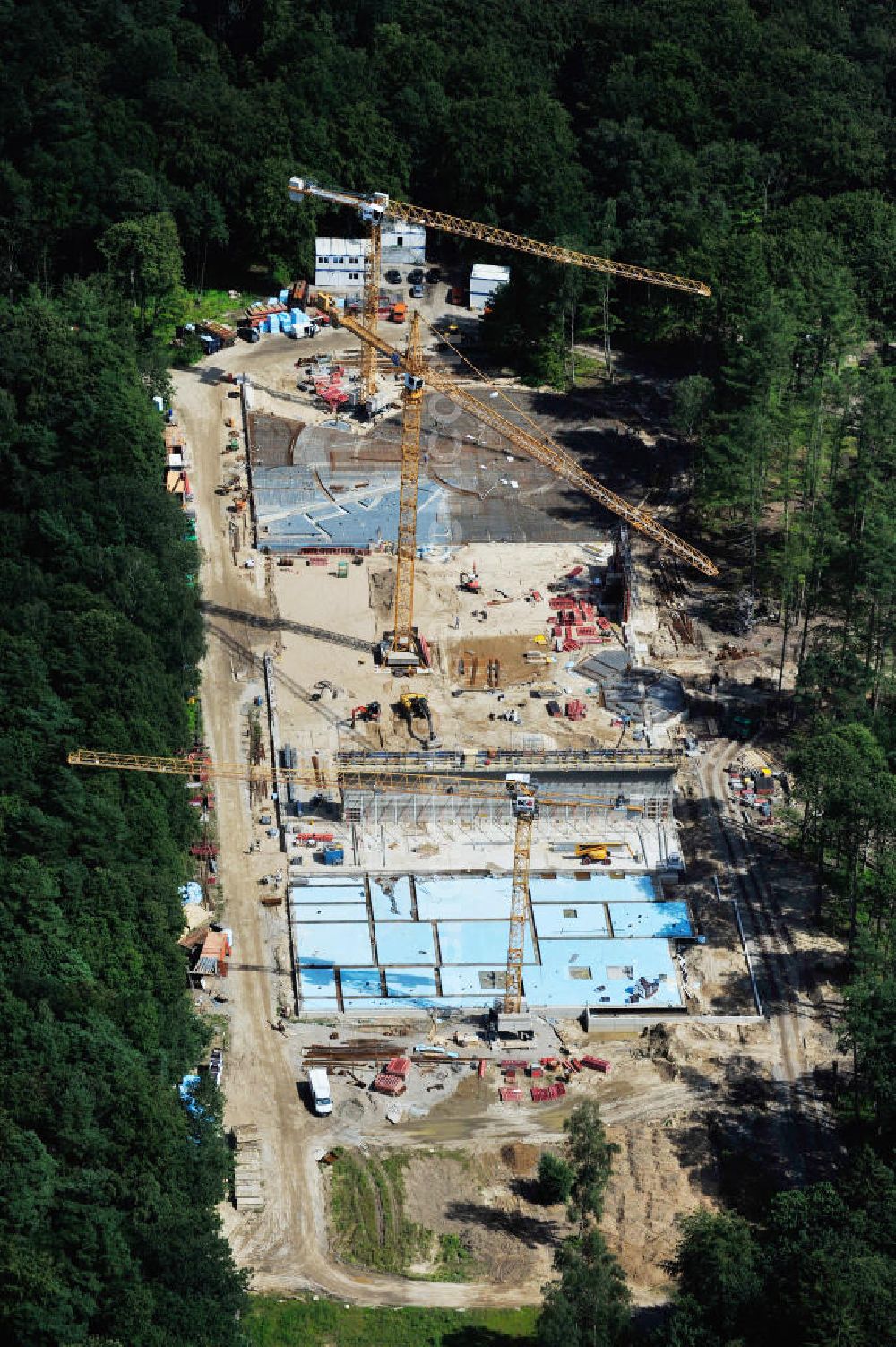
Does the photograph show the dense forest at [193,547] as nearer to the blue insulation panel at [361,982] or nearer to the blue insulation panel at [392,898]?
the blue insulation panel at [361,982]

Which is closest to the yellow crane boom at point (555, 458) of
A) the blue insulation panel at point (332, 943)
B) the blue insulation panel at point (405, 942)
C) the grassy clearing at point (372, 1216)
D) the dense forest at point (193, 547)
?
the dense forest at point (193, 547)

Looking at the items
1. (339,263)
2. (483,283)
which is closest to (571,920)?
(483,283)

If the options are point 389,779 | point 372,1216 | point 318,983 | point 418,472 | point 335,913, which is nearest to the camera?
point 372,1216

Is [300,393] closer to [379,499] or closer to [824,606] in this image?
[379,499]

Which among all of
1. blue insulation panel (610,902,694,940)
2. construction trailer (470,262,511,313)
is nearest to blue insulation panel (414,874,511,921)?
blue insulation panel (610,902,694,940)

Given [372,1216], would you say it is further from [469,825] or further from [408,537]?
[408,537]

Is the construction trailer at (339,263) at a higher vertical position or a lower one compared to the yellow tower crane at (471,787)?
higher
